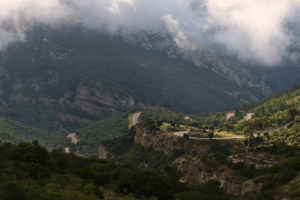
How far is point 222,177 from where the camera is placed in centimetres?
5862

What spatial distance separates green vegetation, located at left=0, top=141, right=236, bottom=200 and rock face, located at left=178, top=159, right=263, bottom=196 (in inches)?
273

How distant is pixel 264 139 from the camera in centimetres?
8544

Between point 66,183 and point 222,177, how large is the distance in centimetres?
3549

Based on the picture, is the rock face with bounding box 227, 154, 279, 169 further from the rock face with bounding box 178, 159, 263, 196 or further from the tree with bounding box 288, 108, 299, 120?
the tree with bounding box 288, 108, 299, 120

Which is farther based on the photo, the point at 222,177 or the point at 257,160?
the point at 257,160

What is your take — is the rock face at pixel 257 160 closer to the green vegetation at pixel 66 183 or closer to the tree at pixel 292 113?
the green vegetation at pixel 66 183

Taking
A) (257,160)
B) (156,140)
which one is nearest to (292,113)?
(257,160)

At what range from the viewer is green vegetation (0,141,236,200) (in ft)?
93.4

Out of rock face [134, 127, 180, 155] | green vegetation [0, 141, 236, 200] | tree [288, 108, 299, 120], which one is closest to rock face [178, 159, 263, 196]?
→ green vegetation [0, 141, 236, 200]

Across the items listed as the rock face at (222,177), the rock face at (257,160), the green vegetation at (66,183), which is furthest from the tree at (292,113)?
the green vegetation at (66,183)

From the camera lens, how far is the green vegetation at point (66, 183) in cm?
2845

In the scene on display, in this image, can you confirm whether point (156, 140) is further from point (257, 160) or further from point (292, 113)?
point (257, 160)

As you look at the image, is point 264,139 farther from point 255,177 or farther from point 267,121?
point 255,177

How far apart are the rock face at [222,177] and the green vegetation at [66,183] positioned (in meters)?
6.94
